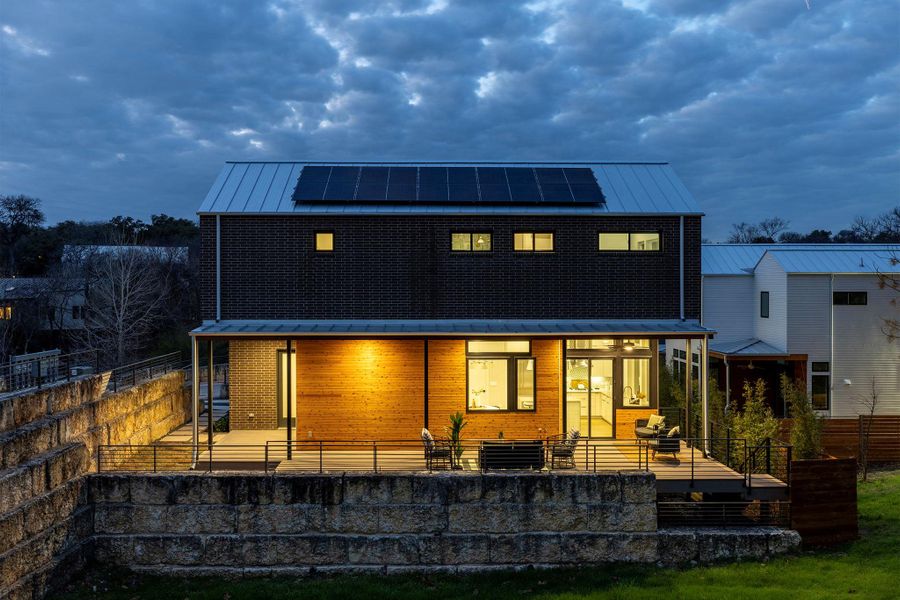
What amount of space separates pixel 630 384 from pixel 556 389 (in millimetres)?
2057

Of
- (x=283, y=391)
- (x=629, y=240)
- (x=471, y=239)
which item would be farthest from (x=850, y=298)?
(x=283, y=391)

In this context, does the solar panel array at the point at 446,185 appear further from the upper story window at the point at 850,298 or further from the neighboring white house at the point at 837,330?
the upper story window at the point at 850,298

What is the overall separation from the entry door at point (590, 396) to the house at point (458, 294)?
3 cm

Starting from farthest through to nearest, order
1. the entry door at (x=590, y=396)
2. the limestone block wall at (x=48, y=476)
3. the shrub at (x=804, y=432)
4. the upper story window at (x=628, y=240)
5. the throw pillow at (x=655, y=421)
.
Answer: the shrub at (x=804, y=432) < the upper story window at (x=628, y=240) < the entry door at (x=590, y=396) < the throw pillow at (x=655, y=421) < the limestone block wall at (x=48, y=476)

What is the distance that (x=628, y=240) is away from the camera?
15.8 m

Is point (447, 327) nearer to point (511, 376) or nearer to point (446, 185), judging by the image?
point (511, 376)

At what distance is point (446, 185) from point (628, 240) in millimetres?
5283

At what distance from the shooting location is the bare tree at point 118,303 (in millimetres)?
29209

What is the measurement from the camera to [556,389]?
15375 millimetres

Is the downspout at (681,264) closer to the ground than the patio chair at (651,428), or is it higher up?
higher up

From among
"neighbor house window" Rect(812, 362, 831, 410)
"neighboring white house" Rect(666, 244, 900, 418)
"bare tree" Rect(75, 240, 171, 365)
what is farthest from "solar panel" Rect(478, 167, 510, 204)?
"bare tree" Rect(75, 240, 171, 365)

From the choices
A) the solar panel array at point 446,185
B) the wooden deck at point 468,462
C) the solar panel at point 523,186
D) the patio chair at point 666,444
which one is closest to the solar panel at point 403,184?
the solar panel array at point 446,185

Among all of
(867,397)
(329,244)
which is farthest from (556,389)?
(867,397)

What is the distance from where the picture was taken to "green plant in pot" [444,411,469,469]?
42.2 feet
